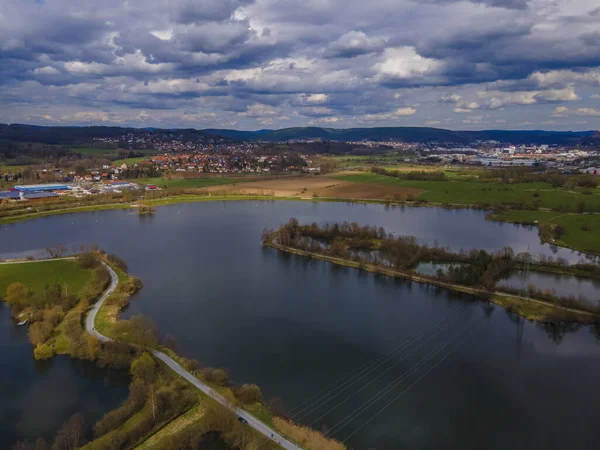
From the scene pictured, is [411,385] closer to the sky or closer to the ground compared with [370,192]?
closer to the ground

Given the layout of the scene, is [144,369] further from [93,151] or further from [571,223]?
[93,151]

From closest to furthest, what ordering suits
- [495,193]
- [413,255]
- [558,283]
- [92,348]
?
[92,348] → [558,283] → [413,255] → [495,193]

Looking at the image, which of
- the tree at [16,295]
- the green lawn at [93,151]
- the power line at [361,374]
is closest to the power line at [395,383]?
the power line at [361,374]

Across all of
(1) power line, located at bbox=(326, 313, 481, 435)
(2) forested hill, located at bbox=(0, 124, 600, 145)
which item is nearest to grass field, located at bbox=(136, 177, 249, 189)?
(1) power line, located at bbox=(326, 313, 481, 435)

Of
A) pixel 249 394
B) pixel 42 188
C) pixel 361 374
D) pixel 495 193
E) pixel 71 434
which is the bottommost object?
pixel 361 374

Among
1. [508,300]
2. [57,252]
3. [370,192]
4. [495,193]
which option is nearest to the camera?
[508,300]

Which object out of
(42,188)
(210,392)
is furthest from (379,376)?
(42,188)

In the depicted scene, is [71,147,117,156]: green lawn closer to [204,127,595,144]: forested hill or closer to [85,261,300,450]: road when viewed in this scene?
[85,261,300,450]: road
